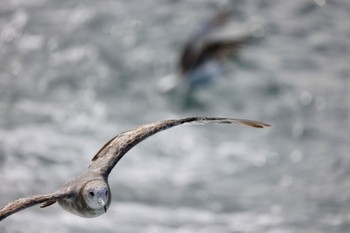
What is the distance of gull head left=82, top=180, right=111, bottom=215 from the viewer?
519 cm

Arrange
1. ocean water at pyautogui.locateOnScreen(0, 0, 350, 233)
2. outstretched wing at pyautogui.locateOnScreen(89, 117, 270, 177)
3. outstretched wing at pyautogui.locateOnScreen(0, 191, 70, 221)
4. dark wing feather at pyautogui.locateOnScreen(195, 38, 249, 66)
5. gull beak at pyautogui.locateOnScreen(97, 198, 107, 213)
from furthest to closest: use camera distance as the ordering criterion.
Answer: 1. dark wing feather at pyautogui.locateOnScreen(195, 38, 249, 66)
2. ocean water at pyautogui.locateOnScreen(0, 0, 350, 233)
3. outstretched wing at pyautogui.locateOnScreen(89, 117, 270, 177)
4. gull beak at pyautogui.locateOnScreen(97, 198, 107, 213)
5. outstretched wing at pyautogui.locateOnScreen(0, 191, 70, 221)

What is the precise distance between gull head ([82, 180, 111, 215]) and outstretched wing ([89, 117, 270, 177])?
0.73 ft

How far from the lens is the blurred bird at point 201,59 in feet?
35.4

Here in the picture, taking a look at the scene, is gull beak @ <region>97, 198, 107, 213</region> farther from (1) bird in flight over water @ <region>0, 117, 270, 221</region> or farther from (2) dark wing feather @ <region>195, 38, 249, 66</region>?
(2) dark wing feather @ <region>195, 38, 249, 66</region>

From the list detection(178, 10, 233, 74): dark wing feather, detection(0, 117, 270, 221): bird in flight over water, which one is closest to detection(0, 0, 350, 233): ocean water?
detection(178, 10, 233, 74): dark wing feather

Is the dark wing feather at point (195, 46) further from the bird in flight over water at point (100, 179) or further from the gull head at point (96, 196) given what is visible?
the gull head at point (96, 196)

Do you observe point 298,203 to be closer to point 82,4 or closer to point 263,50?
point 263,50

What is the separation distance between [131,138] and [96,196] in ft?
1.63

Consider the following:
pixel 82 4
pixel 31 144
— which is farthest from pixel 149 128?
pixel 82 4

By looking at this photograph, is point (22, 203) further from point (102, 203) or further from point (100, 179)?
point (100, 179)

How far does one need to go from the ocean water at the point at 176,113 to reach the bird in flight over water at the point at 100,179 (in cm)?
322

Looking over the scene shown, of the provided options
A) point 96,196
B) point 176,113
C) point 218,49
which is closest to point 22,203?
point 96,196

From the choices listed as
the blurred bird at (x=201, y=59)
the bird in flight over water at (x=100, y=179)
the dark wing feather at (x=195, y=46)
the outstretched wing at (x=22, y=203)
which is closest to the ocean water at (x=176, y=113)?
the blurred bird at (x=201, y=59)

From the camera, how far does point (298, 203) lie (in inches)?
368
